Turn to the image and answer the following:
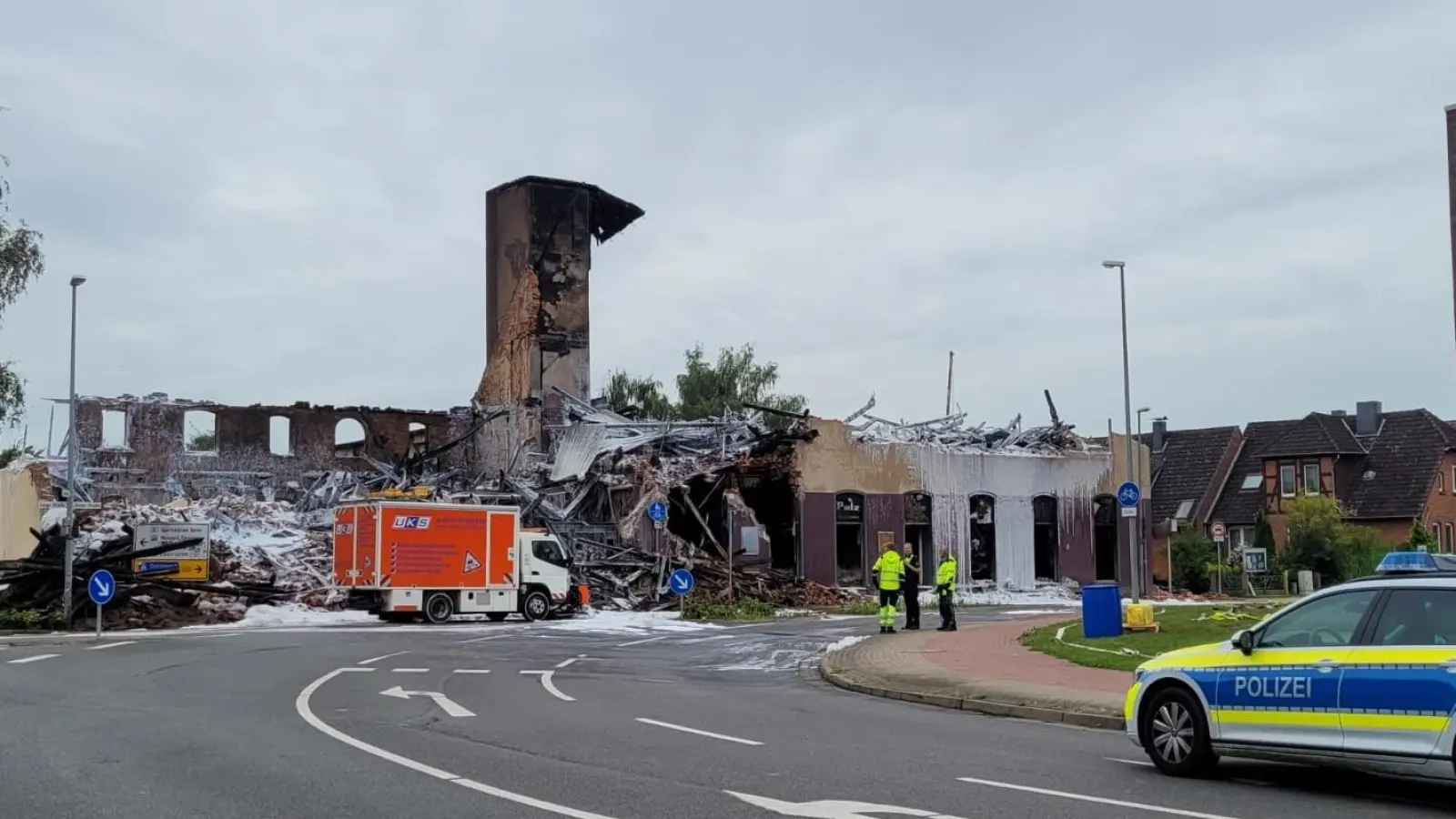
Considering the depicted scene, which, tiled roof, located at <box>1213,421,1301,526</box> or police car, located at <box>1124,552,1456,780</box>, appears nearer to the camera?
police car, located at <box>1124,552,1456,780</box>

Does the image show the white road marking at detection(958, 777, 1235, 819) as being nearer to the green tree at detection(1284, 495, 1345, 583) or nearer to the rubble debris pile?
the rubble debris pile

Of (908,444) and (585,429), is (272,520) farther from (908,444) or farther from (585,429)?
(908,444)

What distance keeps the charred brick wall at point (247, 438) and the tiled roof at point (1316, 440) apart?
36473 millimetres

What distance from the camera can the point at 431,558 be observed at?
32625 millimetres

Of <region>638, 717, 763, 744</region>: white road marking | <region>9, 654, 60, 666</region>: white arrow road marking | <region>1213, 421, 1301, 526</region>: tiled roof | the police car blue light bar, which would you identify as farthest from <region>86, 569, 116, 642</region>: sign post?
<region>1213, 421, 1301, 526</region>: tiled roof

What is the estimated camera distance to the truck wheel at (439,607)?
32750 millimetres

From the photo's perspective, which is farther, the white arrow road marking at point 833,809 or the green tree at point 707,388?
the green tree at point 707,388

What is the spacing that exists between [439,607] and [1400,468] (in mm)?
47357

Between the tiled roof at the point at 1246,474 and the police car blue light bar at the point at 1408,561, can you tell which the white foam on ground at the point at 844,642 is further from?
the tiled roof at the point at 1246,474

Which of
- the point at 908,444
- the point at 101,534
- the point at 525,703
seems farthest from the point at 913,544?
the point at 525,703

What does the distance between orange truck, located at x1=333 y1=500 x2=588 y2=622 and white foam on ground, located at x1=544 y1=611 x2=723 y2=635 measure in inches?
63.2

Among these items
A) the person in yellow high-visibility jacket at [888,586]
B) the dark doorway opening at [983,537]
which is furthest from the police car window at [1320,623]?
the dark doorway opening at [983,537]

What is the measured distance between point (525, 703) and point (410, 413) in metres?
41.8

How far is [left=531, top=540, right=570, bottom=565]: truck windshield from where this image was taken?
34469 mm
